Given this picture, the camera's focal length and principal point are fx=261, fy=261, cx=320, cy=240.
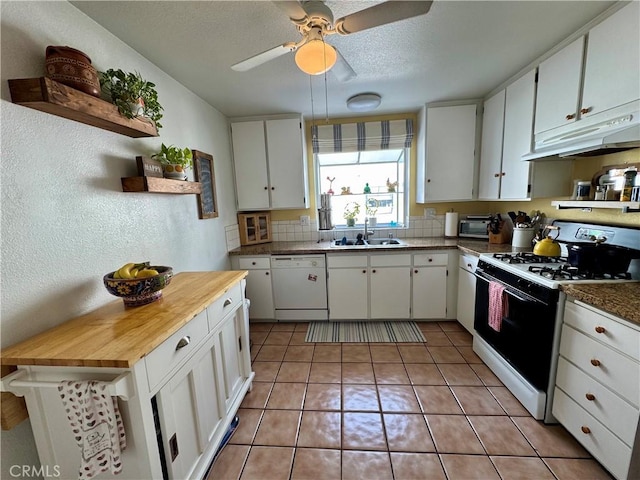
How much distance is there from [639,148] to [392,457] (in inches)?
92.5

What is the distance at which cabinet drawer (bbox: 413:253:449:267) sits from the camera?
277 centimetres

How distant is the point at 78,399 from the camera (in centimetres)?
88

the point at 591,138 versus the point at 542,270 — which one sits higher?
the point at 591,138

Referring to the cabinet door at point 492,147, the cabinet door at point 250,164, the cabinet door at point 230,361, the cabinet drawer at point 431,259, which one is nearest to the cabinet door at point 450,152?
the cabinet door at point 492,147

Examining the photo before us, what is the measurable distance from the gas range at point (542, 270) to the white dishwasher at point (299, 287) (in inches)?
62.0

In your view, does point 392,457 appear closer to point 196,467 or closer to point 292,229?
point 196,467

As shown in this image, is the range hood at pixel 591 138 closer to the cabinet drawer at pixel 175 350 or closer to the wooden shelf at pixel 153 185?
the cabinet drawer at pixel 175 350

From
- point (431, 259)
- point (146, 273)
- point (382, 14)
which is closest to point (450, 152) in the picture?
point (431, 259)

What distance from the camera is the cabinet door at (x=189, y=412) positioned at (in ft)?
3.53

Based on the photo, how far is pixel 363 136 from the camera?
315 centimetres

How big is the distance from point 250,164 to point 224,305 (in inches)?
78.2

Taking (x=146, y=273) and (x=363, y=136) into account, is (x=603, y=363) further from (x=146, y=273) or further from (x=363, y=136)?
(x=363, y=136)

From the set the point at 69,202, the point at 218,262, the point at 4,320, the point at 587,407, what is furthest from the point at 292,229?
the point at 587,407

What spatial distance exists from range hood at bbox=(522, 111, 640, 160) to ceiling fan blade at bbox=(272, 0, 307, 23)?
65.5 inches
